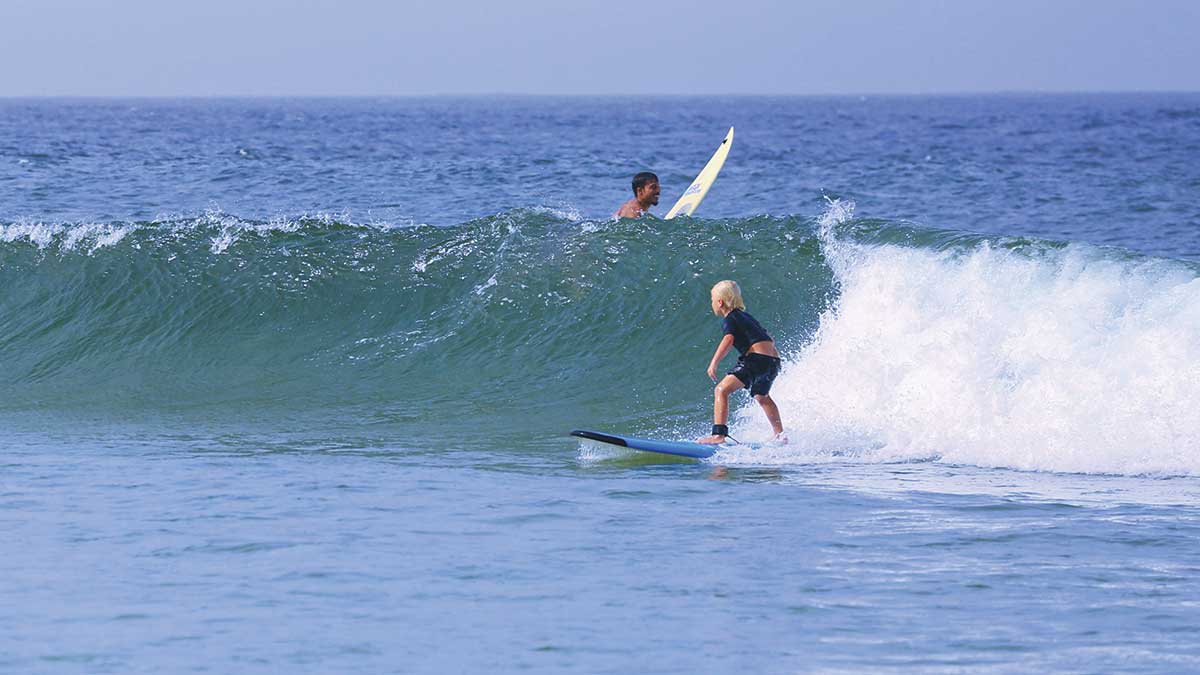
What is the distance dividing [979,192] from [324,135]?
32060 millimetres

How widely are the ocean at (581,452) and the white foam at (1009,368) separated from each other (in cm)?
3

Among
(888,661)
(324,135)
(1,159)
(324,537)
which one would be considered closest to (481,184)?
(1,159)

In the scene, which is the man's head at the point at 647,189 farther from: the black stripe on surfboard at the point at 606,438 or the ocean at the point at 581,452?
the black stripe on surfboard at the point at 606,438

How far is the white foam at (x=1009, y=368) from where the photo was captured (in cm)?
919

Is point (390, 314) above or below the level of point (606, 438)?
above

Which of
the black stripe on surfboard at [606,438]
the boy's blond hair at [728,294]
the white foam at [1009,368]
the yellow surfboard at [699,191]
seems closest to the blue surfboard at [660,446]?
the black stripe on surfboard at [606,438]

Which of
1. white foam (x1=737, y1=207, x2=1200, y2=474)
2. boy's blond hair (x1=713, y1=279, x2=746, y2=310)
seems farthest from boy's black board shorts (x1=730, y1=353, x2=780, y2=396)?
white foam (x1=737, y1=207, x2=1200, y2=474)

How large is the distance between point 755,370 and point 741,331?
0.85ft

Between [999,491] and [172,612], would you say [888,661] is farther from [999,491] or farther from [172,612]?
[999,491]

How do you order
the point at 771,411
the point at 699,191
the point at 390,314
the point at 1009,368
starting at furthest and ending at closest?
the point at 699,191
the point at 390,314
the point at 1009,368
the point at 771,411

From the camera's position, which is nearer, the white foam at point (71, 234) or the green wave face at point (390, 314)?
the green wave face at point (390, 314)

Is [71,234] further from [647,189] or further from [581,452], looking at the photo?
[581,452]

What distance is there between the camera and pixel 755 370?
914 cm

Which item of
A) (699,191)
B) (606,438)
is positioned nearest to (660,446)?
(606,438)
